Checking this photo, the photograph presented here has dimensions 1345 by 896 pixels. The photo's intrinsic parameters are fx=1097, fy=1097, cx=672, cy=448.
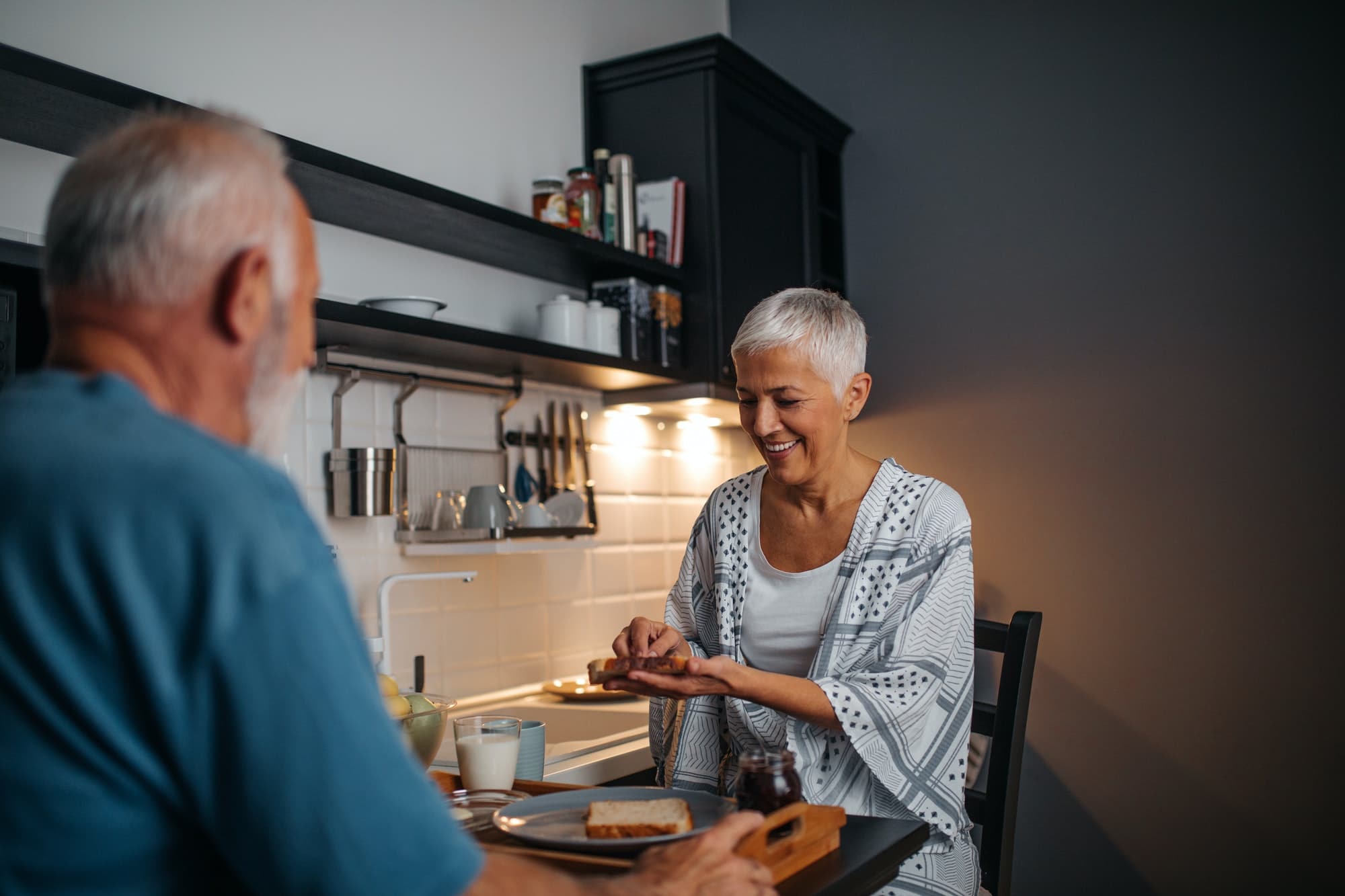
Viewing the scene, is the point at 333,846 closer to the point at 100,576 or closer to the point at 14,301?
the point at 100,576

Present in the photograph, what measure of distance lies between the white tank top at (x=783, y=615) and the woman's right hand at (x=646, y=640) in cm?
14

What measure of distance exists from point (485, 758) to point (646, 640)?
0.40 m

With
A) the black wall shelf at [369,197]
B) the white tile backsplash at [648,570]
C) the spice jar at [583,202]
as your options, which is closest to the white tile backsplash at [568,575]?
the white tile backsplash at [648,570]

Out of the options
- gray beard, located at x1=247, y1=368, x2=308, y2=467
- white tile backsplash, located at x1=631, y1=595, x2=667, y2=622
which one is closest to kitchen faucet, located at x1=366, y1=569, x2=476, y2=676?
white tile backsplash, located at x1=631, y1=595, x2=667, y2=622

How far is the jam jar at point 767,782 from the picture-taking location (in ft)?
3.71

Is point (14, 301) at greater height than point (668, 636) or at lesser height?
greater

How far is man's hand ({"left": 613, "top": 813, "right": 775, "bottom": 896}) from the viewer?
0.88m

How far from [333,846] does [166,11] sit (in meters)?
1.84

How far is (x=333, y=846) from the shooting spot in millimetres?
598

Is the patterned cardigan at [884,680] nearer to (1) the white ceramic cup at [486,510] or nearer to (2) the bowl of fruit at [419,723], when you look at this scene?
(2) the bowl of fruit at [419,723]

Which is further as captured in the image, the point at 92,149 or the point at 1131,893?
the point at 1131,893

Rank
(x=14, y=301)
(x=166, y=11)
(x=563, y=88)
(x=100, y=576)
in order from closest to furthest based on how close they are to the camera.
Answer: (x=100, y=576), (x=14, y=301), (x=166, y=11), (x=563, y=88)

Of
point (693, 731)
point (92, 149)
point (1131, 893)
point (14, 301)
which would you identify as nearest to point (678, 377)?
point (693, 731)

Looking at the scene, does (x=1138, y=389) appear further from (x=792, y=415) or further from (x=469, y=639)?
(x=469, y=639)
